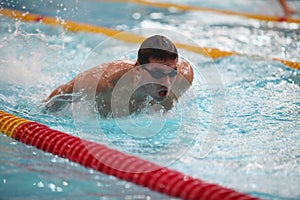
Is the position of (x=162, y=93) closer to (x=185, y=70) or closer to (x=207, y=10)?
(x=185, y=70)

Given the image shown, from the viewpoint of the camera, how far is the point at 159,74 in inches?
104

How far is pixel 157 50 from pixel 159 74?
0.45 ft

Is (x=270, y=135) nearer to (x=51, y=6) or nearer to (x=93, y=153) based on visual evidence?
(x=93, y=153)

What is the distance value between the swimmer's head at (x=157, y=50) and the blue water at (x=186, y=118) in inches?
21.1

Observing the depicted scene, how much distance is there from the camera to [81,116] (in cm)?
314

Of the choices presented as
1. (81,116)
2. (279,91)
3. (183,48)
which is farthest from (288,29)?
(81,116)

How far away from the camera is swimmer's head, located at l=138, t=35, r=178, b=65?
2633mm

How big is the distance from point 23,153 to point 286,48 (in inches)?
130

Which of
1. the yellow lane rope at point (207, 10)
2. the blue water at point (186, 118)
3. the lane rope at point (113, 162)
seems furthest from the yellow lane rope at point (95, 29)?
the lane rope at point (113, 162)

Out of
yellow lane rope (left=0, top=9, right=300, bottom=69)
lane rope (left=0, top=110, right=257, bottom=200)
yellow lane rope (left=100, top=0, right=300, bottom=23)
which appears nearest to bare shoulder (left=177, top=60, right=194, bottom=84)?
lane rope (left=0, top=110, right=257, bottom=200)

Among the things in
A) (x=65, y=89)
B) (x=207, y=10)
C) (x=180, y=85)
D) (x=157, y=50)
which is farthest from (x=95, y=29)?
(x=157, y=50)

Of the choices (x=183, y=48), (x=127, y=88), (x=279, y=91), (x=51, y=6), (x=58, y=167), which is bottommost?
(x=58, y=167)

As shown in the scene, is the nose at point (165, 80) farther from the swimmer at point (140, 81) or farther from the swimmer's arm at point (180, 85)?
the swimmer's arm at point (180, 85)

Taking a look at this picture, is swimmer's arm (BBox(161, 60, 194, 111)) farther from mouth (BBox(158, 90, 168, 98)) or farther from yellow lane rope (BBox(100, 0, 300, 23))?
yellow lane rope (BBox(100, 0, 300, 23))
